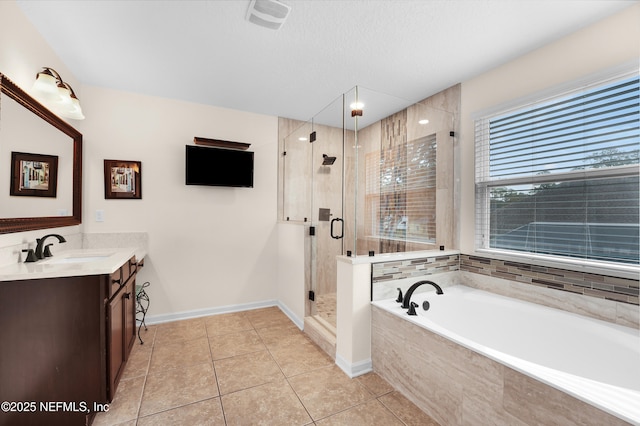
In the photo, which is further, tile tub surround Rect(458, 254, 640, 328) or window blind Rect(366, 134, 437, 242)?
window blind Rect(366, 134, 437, 242)

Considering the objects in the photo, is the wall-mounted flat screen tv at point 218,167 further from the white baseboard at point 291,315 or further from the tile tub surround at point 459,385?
the tile tub surround at point 459,385

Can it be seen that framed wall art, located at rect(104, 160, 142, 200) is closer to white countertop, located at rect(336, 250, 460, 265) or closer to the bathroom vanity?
the bathroom vanity

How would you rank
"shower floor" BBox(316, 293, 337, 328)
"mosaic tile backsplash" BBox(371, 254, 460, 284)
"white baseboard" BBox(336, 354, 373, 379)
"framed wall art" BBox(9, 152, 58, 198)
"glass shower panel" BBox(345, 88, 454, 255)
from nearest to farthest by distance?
1. "framed wall art" BBox(9, 152, 58, 198)
2. "white baseboard" BBox(336, 354, 373, 379)
3. "mosaic tile backsplash" BBox(371, 254, 460, 284)
4. "glass shower panel" BBox(345, 88, 454, 255)
5. "shower floor" BBox(316, 293, 337, 328)

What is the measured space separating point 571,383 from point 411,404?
944 mm

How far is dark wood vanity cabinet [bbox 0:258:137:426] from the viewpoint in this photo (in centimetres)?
143

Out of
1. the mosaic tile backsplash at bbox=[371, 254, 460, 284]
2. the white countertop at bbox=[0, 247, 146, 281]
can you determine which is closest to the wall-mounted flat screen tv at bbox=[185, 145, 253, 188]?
the white countertop at bbox=[0, 247, 146, 281]

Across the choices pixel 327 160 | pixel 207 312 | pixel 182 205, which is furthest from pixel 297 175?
pixel 207 312

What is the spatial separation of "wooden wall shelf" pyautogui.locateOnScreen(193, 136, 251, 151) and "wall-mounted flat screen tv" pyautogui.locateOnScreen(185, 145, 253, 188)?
0.16 ft

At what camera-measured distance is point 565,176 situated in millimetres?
1984

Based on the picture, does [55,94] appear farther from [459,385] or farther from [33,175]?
[459,385]

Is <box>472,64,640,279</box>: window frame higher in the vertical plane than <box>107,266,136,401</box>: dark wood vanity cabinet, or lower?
higher

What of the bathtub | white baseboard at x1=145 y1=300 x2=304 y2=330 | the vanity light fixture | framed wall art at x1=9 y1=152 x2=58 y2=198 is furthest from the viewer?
white baseboard at x1=145 y1=300 x2=304 y2=330

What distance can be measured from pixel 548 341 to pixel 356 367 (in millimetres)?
1306

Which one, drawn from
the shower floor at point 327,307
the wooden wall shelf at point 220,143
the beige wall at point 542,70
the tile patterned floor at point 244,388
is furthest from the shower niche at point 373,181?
the wooden wall shelf at point 220,143
